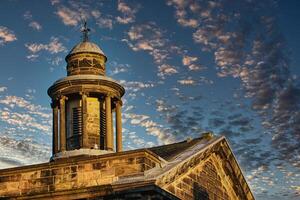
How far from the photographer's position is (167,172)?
16891 mm

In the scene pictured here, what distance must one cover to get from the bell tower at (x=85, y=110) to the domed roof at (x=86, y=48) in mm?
539

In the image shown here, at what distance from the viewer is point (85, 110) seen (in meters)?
22.8

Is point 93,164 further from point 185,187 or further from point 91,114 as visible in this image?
point 91,114

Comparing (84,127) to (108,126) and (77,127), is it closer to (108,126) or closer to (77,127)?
(77,127)

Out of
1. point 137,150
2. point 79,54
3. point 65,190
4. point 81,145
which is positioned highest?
point 79,54

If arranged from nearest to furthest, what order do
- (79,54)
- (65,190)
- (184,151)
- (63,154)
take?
(65,190), (184,151), (63,154), (79,54)

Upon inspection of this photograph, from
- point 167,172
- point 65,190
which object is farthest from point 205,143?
point 65,190

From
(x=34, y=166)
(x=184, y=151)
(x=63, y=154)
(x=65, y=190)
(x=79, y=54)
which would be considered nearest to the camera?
(x=65, y=190)

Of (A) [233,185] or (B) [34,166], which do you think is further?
(A) [233,185]

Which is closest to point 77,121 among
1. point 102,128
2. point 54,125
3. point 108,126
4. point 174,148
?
point 102,128

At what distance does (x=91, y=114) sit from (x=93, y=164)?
21.3 feet

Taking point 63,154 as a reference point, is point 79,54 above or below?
above

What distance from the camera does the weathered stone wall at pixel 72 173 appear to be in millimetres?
16938

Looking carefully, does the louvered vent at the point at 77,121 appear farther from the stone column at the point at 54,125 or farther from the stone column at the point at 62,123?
the stone column at the point at 54,125
